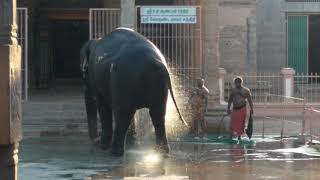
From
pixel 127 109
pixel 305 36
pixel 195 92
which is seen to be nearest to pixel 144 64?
pixel 127 109

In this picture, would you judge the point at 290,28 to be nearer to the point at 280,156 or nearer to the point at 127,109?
the point at 280,156

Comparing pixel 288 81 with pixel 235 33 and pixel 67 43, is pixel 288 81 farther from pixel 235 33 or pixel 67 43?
pixel 67 43

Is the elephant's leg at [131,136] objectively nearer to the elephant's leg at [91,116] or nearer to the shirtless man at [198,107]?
the elephant's leg at [91,116]

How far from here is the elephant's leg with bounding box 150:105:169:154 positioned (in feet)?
35.4

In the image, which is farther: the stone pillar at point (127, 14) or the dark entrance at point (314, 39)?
the dark entrance at point (314, 39)

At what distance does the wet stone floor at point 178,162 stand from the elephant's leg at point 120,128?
191 mm

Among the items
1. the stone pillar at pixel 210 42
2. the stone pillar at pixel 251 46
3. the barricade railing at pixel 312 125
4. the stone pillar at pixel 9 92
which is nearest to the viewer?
the stone pillar at pixel 9 92

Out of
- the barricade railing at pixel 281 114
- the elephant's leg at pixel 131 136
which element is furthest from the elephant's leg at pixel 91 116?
the barricade railing at pixel 281 114

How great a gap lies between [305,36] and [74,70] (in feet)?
36.1

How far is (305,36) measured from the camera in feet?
90.6

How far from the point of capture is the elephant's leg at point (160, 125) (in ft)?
35.4

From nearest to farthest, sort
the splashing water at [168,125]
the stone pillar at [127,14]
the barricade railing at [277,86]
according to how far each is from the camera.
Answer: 1. the splashing water at [168,125]
2. the stone pillar at [127,14]
3. the barricade railing at [277,86]

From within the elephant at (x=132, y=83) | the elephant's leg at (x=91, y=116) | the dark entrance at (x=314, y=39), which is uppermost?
the dark entrance at (x=314, y=39)

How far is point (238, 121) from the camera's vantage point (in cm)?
1487
